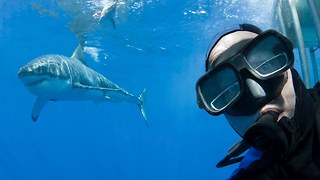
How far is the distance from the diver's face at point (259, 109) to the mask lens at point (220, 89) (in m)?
0.09

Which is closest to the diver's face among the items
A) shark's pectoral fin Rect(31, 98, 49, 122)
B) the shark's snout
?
the shark's snout

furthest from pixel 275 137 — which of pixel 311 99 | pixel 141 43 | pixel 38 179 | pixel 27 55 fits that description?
pixel 38 179

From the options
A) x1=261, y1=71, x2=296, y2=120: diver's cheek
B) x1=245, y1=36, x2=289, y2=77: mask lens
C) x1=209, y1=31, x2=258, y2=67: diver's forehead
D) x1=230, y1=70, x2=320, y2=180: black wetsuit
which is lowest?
x1=230, y1=70, x2=320, y2=180: black wetsuit

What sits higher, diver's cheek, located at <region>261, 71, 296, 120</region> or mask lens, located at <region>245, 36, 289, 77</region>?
mask lens, located at <region>245, 36, 289, 77</region>

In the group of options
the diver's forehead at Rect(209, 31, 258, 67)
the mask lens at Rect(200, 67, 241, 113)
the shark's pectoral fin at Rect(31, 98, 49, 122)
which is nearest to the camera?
the mask lens at Rect(200, 67, 241, 113)

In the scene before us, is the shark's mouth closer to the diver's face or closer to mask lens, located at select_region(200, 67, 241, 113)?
the diver's face

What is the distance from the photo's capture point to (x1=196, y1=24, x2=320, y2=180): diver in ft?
5.26

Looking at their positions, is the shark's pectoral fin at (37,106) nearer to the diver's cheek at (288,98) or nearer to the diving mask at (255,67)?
the diving mask at (255,67)

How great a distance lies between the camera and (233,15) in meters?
17.6

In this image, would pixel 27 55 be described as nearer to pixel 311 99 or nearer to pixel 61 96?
pixel 61 96

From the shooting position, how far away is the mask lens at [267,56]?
185 centimetres

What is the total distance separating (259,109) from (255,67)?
243mm

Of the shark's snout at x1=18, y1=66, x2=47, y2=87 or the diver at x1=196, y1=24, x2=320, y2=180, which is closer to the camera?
the diver at x1=196, y1=24, x2=320, y2=180

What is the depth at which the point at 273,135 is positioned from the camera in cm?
158
